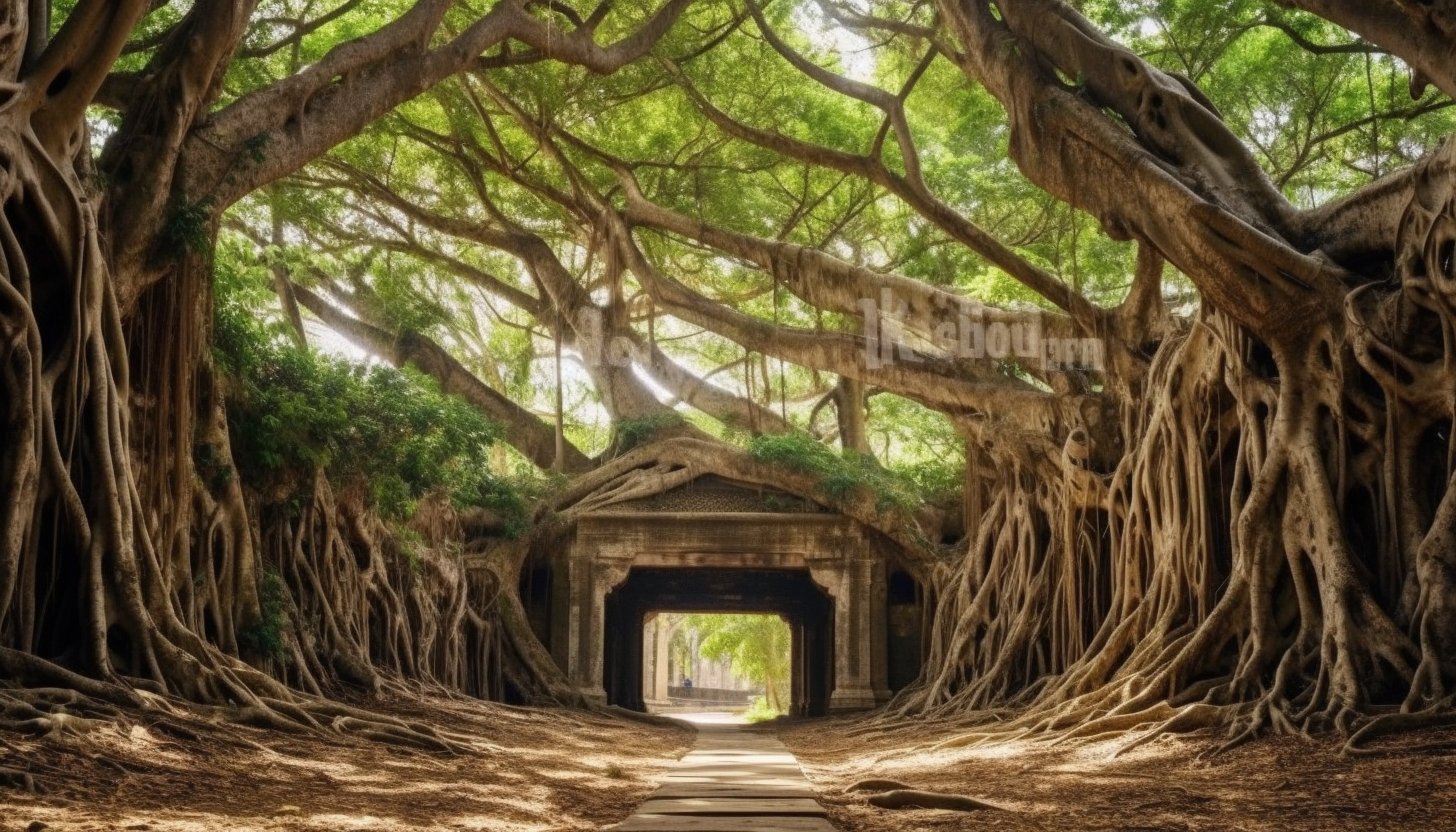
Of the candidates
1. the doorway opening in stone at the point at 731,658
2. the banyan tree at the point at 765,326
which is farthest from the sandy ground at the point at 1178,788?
the doorway opening in stone at the point at 731,658

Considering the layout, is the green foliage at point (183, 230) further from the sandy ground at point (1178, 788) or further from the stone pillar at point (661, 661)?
the stone pillar at point (661, 661)

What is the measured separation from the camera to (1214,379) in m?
7.50

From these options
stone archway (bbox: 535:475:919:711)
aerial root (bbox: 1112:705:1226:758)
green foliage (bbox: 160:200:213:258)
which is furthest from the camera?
stone archway (bbox: 535:475:919:711)

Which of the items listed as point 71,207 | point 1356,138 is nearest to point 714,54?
point 1356,138

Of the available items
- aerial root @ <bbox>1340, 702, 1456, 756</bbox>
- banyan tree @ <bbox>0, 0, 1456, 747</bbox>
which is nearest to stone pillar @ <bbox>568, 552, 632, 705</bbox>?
banyan tree @ <bbox>0, 0, 1456, 747</bbox>

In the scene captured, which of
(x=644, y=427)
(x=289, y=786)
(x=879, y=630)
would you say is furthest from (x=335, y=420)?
(x=879, y=630)

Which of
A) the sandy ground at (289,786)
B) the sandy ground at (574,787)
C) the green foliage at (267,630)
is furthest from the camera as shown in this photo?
the green foliage at (267,630)

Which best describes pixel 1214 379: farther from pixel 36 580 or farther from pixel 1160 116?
pixel 36 580

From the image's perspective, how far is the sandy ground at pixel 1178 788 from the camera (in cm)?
371

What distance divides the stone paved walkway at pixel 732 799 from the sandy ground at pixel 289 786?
18cm

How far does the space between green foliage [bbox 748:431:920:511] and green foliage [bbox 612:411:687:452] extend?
996 millimetres

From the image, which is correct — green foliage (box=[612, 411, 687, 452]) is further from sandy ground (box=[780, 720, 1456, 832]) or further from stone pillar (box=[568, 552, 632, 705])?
sandy ground (box=[780, 720, 1456, 832])

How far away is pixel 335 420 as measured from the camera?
812 centimetres

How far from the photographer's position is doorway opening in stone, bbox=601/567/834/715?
53.6ft
